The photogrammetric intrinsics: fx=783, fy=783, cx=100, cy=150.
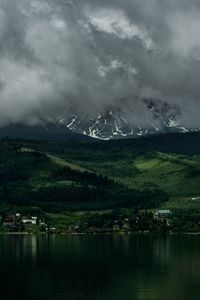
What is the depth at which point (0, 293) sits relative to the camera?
13788cm

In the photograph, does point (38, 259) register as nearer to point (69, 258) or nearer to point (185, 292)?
point (69, 258)

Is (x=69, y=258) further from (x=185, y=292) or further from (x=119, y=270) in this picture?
(x=185, y=292)

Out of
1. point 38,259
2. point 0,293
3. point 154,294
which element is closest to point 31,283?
point 0,293

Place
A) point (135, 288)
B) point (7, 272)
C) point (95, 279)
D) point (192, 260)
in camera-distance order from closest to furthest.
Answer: point (135, 288)
point (95, 279)
point (7, 272)
point (192, 260)

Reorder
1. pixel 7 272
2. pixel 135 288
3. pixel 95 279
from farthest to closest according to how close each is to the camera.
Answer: pixel 7 272 → pixel 95 279 → pixel 135 288

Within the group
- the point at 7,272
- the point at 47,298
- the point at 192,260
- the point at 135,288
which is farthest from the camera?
the point at 192,260

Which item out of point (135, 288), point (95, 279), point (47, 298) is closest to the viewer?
point (47, 298)

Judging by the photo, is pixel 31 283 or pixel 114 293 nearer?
pixel 114 293

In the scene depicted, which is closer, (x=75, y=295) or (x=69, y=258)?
(x=75, y=295)

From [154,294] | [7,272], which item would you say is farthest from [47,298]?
[7,272]

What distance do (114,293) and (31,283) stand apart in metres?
20.0

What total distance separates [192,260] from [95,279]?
143 ft

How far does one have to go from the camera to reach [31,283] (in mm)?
149500

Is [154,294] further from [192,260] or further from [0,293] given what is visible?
[192,260]
